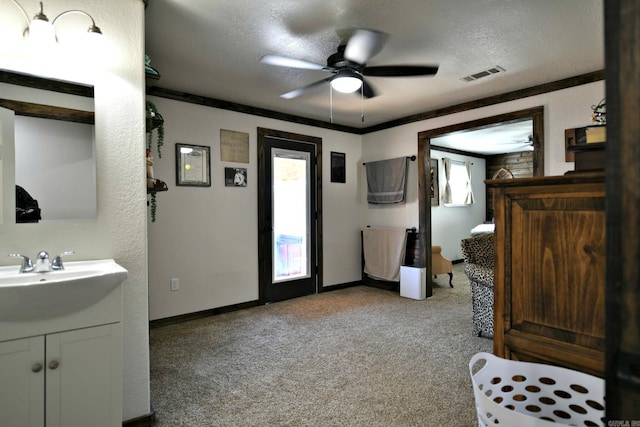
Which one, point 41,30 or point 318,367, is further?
point 318,367

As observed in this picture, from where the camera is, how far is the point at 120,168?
1.84m

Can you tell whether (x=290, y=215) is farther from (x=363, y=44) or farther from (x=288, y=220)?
(x=363, y=44)

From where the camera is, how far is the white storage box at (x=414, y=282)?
4.36 m

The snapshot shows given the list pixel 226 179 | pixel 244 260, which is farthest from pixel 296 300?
pixel 226 179

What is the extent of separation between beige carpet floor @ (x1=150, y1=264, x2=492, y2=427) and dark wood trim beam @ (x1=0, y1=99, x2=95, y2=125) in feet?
5.48

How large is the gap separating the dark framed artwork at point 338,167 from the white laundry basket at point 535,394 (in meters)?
3.80

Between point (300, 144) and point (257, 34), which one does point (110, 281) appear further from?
point (300, 144)

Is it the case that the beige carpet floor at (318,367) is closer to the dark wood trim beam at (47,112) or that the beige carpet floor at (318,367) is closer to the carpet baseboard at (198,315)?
the carpet baseboard at (198,315)

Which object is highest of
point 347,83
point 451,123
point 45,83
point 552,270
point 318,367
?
point 451,123

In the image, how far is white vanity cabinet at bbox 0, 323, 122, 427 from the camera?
4.57 feet

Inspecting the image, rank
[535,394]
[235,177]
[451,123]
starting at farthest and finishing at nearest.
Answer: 1. [451,123]
2. [235,177]
3. [535,394]

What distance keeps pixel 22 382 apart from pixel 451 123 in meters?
4.34

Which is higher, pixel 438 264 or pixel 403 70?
pixel 403 70

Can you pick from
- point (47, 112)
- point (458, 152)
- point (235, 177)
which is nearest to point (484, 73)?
point (235, 177)
